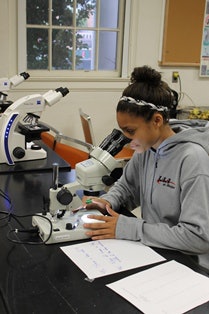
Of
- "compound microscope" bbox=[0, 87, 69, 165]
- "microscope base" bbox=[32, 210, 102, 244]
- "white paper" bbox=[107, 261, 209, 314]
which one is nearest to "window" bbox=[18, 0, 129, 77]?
"compound microscope" bbox=[0, 87, 69, 165]

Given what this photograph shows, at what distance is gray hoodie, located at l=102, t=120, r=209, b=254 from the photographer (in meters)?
1.27

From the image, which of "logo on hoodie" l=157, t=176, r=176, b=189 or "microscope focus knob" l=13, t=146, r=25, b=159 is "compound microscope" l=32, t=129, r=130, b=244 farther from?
"microscope focus knob" l=13, t=146, r=25, b=159

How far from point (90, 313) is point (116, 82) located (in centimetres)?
308

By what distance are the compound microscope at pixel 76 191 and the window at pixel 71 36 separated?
235 centimetres

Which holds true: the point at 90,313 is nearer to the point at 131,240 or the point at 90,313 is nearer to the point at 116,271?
the point at 116,271

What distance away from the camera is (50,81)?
3609 mm

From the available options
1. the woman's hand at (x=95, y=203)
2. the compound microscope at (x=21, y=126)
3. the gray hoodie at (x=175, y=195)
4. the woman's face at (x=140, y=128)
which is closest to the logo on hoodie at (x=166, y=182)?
the gray hoodie at (x=175, y=195)

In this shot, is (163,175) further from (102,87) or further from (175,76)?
(175,76)

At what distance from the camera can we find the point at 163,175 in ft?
4.74

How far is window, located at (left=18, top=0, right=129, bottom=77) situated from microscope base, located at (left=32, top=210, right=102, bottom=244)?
2371 millimetres

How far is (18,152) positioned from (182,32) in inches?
93.6

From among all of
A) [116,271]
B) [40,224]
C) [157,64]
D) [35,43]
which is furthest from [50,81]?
[116,271]

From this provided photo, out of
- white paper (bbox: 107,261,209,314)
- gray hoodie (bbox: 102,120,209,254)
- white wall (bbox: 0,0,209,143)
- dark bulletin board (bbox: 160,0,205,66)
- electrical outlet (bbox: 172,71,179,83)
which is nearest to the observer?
white paper (bbox: 107,261,209,314)

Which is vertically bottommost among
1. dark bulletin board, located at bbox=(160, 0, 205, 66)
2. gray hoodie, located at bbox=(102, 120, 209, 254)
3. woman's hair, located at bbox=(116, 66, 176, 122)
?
gray hoodie, located at bbox=(102, 120, 209, 254)
